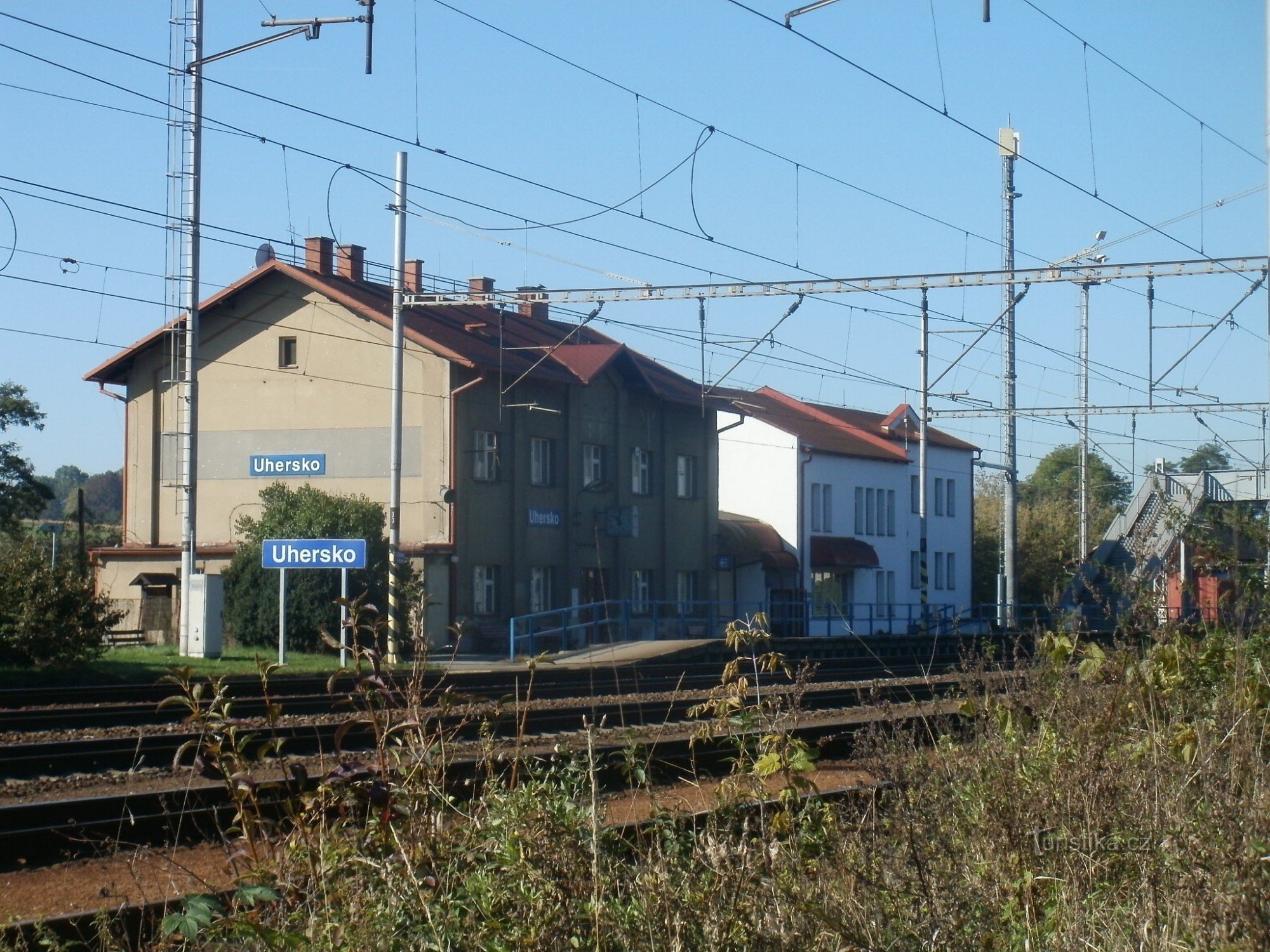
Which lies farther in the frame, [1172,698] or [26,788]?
[26,788]

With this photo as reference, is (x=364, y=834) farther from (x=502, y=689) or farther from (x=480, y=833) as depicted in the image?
(x=502, y=689)

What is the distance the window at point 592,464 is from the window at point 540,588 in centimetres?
289

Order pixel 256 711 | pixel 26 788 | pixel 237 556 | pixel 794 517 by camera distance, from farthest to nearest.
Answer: pixel 794 517 → pixel 237 556 → pixel 256 711 → pixel 26 788

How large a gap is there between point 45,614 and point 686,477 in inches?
955

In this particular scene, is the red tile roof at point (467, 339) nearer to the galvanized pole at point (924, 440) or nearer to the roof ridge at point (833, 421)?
the galvanized pole at point (924, 440)

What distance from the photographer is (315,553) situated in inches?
1028

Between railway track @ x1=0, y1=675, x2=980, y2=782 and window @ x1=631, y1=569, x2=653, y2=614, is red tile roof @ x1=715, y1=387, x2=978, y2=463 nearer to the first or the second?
window @ x1=631, y1=569, x2=653, y2=614

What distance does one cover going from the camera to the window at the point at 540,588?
36.9 m

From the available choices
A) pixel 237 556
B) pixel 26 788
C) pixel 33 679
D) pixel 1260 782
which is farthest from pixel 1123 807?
pixel 237 556

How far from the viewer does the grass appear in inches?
875

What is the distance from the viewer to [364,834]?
4473 mm

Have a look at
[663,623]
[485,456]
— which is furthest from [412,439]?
[663,623]

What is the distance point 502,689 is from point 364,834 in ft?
50.0

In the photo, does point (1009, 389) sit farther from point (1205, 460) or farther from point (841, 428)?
point (1205, 460)
